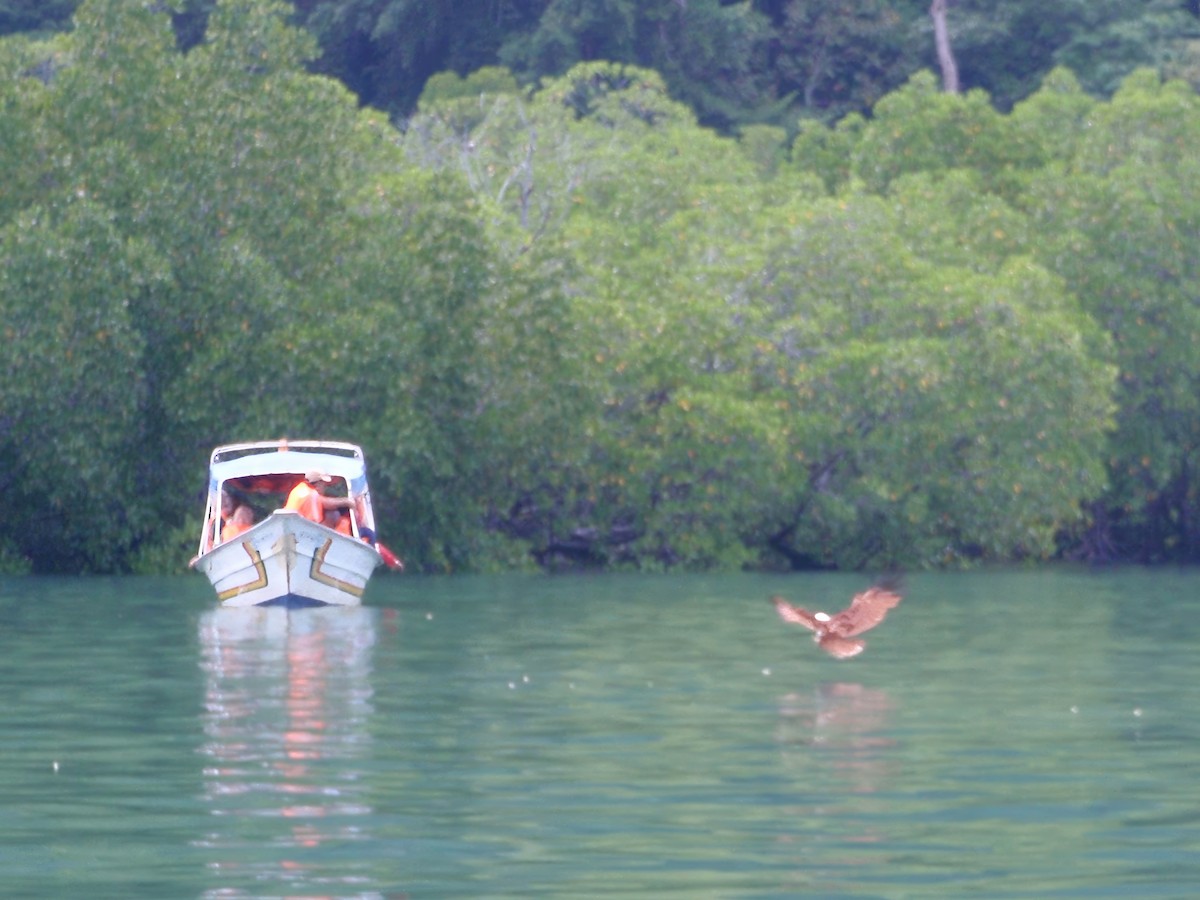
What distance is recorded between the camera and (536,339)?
33781 millimetres

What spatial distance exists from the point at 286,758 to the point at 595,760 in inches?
64.2

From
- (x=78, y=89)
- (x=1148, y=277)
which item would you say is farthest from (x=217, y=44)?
(x=1148, y=277)

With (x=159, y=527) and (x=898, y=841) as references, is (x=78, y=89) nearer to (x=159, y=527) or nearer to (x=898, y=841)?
(x=159, y=527)

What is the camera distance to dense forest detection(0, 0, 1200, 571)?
32.0m

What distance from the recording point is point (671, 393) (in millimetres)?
35094

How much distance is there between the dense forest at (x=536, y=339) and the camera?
1260 inches

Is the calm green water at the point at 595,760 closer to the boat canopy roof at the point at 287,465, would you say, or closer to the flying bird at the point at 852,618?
the flying bird at the point at 852,618

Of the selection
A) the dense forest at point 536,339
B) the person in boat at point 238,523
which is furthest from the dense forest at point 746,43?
the person in boat at point 238,523

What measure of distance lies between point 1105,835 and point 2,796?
16.7 feet

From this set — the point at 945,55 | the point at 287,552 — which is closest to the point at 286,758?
the point at 287,552

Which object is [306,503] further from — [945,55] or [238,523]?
[945,55]

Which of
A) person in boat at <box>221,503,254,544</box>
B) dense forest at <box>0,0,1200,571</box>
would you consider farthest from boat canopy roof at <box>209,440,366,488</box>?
dense forest at <box>0,0,1200,571</box>

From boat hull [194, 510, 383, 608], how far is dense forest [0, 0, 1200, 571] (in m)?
6.96

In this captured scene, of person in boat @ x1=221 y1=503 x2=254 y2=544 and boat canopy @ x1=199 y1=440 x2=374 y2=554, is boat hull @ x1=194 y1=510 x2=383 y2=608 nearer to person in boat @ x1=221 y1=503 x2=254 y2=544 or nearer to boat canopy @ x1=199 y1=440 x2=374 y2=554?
person in boat @ x1=221 y1=503 x2=254 y2=544
